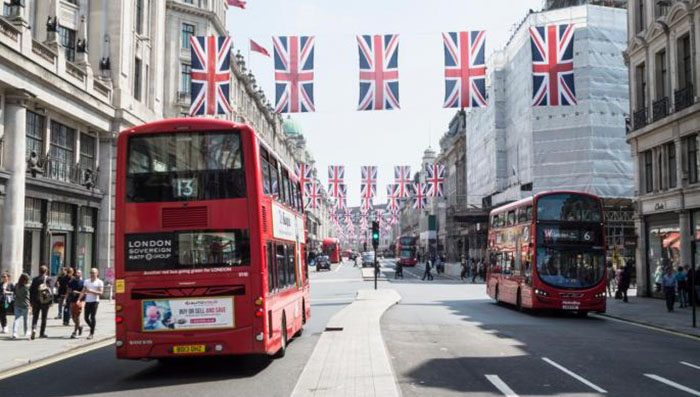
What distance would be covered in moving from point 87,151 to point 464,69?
17.1m

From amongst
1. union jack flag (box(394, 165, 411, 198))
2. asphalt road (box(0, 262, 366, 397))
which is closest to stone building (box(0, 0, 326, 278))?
asphalt road (box(0, 262, 366, 397))

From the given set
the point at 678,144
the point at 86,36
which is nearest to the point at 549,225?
the point at 678,144

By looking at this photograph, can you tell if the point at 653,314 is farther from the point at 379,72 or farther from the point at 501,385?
the point at 501,385

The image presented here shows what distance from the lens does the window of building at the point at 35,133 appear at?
1013 inches

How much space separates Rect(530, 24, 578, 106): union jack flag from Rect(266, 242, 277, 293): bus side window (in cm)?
1469

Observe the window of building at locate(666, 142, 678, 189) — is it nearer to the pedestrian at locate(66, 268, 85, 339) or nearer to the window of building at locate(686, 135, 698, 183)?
the window of building at locate(686, 135, 698, 183)

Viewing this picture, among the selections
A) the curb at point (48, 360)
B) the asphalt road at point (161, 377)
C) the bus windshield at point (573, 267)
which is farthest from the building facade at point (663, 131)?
the curb at point (48, 360)

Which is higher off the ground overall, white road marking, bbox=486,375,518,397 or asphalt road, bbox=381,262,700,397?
white road marking, bbox=486,375,518,397

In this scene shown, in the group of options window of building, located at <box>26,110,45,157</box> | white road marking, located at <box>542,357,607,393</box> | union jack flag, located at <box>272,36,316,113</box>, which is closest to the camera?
white road marking, located at <box>542,357,607,393</box>

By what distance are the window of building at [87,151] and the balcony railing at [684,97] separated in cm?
2534

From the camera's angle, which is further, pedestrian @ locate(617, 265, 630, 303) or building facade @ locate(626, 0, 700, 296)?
pedestrian @ locate(617, 265, 630, 303)

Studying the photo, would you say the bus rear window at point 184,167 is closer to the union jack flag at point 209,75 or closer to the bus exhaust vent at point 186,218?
the bus exhaust vent at point 186,218

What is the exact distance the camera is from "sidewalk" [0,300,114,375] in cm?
1374

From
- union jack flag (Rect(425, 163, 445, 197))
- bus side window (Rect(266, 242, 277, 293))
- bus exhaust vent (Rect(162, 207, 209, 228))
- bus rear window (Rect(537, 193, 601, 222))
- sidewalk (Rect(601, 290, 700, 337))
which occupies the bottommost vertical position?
sidewalk (Rect(601, 290, 700, 337))
